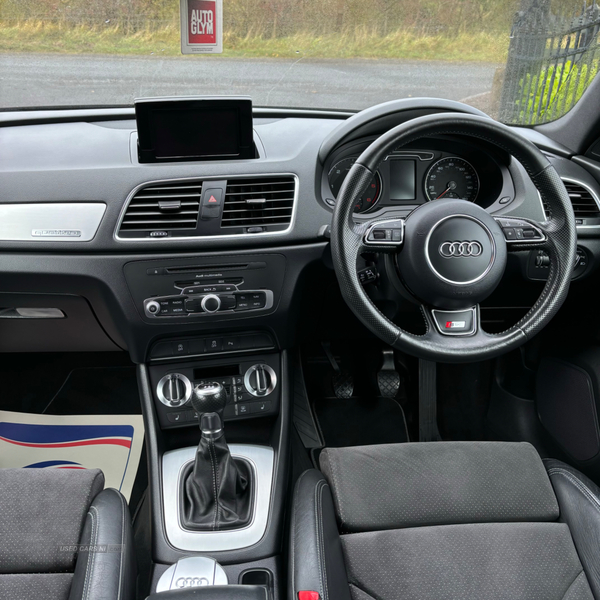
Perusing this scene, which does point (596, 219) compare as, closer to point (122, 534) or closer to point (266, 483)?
point (266, 483)

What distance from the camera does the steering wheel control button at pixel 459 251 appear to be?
1.32 meters

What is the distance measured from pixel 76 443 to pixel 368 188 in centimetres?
145

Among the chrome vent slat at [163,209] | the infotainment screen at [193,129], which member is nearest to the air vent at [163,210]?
the chrome vent slat at [163,209]

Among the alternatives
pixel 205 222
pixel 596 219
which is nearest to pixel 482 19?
pixel 596 219

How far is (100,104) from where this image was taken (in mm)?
1937

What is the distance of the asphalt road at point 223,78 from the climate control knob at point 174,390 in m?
0.84

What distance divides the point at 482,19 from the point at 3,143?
1.47 m

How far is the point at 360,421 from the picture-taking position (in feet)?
7.64

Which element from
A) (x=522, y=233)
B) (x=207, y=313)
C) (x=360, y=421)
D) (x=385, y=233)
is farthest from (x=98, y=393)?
(x=522, y=233)

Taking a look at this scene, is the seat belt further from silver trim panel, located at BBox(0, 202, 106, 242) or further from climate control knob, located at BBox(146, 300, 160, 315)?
silver trim panel, located at BBox(0, 202, 106, 242)

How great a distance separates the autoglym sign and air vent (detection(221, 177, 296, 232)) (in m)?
0.36

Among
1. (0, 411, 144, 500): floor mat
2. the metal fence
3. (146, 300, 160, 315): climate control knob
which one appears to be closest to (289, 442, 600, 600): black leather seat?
(146, 300, 160, 315): climate control knob

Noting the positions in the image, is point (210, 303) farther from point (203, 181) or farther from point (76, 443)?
point (76, 443)

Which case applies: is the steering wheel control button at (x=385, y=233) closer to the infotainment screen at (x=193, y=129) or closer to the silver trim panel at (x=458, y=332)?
the silver trim panel at (x=458, y=332)
